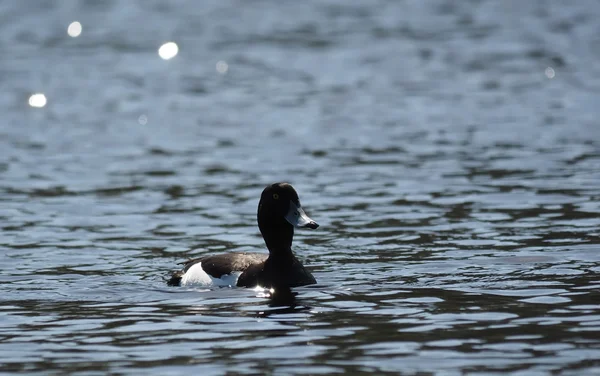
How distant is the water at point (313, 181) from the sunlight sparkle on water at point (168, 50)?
10.4 inches

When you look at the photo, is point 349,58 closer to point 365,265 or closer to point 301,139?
point 301,139

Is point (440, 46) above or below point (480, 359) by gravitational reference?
above

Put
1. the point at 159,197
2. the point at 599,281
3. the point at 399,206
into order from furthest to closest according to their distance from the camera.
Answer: the point at 159,197 < the point at 399,206 < the point at 599,281

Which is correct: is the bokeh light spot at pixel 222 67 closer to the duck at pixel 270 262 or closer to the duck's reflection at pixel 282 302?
the duck at pixel 270 262

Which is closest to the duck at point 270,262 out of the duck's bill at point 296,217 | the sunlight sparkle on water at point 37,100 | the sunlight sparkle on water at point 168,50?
the duck's bill at point 296,217

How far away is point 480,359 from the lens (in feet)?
32.1

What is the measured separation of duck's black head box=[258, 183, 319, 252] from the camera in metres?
13.5

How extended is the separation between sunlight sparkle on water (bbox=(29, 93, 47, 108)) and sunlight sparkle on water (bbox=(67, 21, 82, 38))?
9.05 metres

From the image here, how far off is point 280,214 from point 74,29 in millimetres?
28592

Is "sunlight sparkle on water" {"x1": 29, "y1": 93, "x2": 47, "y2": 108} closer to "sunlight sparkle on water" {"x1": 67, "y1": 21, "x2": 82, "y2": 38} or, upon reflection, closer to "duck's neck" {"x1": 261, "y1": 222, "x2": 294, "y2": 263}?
"sunlight sparkle on water" {"x1": 67, "y1": 21, "x2": 82, "y2": 38}

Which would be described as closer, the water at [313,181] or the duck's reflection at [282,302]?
the water at [313,181]

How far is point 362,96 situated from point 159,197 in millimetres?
10982

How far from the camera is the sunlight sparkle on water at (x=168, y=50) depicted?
121ft

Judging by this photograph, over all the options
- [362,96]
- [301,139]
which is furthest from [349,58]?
[301,139]
